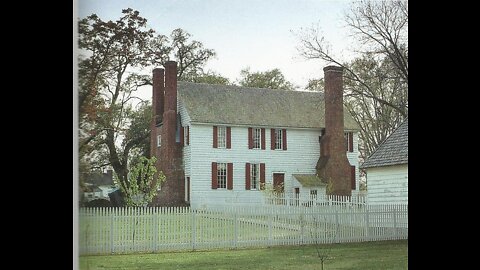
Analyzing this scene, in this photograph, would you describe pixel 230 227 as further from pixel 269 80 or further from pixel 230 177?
pixel 269 80

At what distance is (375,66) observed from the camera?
5.14 m

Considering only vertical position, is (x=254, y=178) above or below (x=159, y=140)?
below

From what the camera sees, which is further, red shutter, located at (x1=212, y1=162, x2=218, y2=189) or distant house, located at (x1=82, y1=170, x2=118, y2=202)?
red shutter, located at (x1=212, y1=162, x2=218, y2=189)

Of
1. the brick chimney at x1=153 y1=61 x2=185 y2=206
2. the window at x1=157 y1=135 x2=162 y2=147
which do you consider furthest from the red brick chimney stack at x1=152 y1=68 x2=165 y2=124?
the window at x1=157 y1=135 x2=162 y2=147

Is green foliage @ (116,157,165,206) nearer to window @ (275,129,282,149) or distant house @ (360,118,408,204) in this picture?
window @ (275,129,282,149)

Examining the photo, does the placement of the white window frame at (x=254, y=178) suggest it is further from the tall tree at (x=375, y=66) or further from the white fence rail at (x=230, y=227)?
the tall tree at (x=375, y=66)

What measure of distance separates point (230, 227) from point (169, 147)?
757 mm

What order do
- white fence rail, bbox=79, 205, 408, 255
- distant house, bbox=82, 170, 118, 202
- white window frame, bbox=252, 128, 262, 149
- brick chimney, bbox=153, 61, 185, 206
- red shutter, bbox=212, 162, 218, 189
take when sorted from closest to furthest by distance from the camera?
distant house, bbox=82, 170, 118, 202
white fence rail, bbox=79, 205, 408, 255
brick chimney, bbox=153, 61, 185, 206
red shutter, bbox=212, 162, 218, 189
white window frame, bbox=252, 128, 262, 149

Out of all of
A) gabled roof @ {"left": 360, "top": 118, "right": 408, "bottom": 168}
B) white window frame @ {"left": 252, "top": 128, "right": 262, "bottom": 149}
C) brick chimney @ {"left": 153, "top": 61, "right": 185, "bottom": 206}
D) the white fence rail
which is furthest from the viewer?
gabled roof @ {"left": 360, "top": 118, "right": 408, "bottom": 168}

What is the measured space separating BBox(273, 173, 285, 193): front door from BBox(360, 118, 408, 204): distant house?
2.03ft

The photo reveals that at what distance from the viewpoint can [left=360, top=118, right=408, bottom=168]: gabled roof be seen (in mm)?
5078

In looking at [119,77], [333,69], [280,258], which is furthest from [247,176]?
[119,77]
